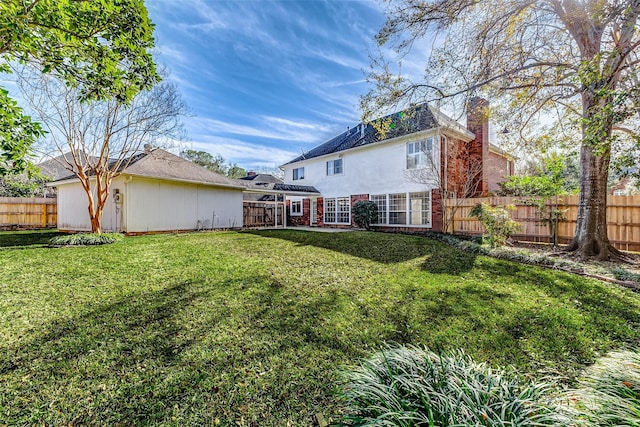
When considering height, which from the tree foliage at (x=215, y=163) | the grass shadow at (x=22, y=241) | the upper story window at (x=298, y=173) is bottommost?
the grass shadow at (x=22, y=241)

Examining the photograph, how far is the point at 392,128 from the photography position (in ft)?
33.3

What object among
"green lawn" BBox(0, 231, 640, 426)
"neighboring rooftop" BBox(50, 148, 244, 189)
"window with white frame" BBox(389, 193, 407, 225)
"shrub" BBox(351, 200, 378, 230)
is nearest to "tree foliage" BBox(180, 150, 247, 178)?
"neighboring rooftop" BBox(50, 148, 244, 189)

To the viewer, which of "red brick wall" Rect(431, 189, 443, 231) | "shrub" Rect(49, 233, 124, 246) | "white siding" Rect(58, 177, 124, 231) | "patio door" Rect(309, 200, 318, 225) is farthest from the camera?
"patio door" Rect(309, 200, 318, 225)

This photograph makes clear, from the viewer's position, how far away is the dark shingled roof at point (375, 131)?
31.5 feet

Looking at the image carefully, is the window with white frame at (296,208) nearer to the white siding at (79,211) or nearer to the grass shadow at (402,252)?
the grass shadow at (402,252)

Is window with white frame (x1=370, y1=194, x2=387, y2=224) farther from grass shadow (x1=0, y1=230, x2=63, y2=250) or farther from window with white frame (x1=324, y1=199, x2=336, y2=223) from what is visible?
grass shadow (x1=0, y1=230, x2=63, y2=250)

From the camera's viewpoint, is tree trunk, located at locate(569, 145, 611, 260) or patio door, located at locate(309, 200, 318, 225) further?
patio door, located at locate(309, 200, 318, 225)

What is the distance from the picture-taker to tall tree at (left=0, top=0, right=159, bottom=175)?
3.16 meters

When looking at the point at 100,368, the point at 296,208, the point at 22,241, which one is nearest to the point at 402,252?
the point at 100,368

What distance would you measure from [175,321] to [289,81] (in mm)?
12023

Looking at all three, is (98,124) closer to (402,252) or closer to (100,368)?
(100,368)

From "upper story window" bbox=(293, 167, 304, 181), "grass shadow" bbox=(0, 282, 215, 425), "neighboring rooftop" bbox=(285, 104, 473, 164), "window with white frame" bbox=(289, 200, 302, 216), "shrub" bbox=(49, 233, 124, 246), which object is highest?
"neighboring rooftop" bbox=(285, 104, 473, 164)

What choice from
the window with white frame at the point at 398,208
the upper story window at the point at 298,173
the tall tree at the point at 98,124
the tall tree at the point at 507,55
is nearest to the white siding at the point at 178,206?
the tall tree at the point at 98,124

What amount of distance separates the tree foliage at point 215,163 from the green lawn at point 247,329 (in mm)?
29991
